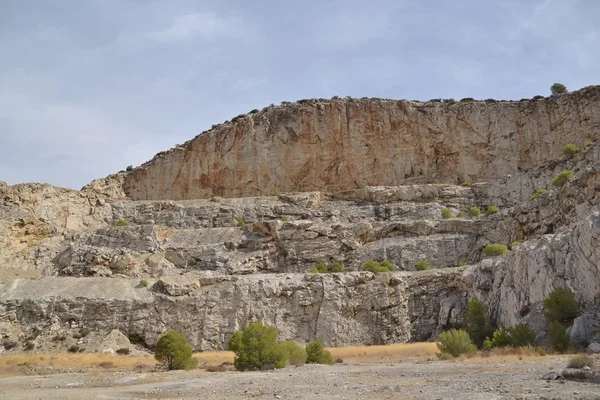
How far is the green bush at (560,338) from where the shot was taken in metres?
19.7

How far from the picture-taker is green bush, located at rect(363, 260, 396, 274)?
39.1 meters

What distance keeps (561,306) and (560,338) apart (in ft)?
8.81

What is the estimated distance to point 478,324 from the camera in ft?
90.6

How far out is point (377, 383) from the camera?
563 inches

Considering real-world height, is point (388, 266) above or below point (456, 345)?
above

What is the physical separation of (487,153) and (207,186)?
31.3 m

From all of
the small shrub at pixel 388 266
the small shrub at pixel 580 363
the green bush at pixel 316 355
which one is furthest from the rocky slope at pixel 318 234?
the green bush at pixel 316 355

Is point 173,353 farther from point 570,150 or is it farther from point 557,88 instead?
point 557,88

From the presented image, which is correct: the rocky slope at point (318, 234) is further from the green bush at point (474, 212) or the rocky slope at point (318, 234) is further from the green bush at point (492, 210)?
the green bush at point (492, 210)

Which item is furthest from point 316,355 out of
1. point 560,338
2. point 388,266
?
point 388,266

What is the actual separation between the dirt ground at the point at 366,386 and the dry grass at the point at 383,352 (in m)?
8.36

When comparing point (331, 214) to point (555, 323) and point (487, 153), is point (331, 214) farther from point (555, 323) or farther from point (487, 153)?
point (555, 323)

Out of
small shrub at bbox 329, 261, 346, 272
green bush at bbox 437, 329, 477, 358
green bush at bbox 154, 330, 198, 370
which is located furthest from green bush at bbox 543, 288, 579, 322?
small shrub at bbox 329, 261, 346, 272

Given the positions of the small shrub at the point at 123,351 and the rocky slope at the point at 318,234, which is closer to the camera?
the small shrub at the point at 123,351
